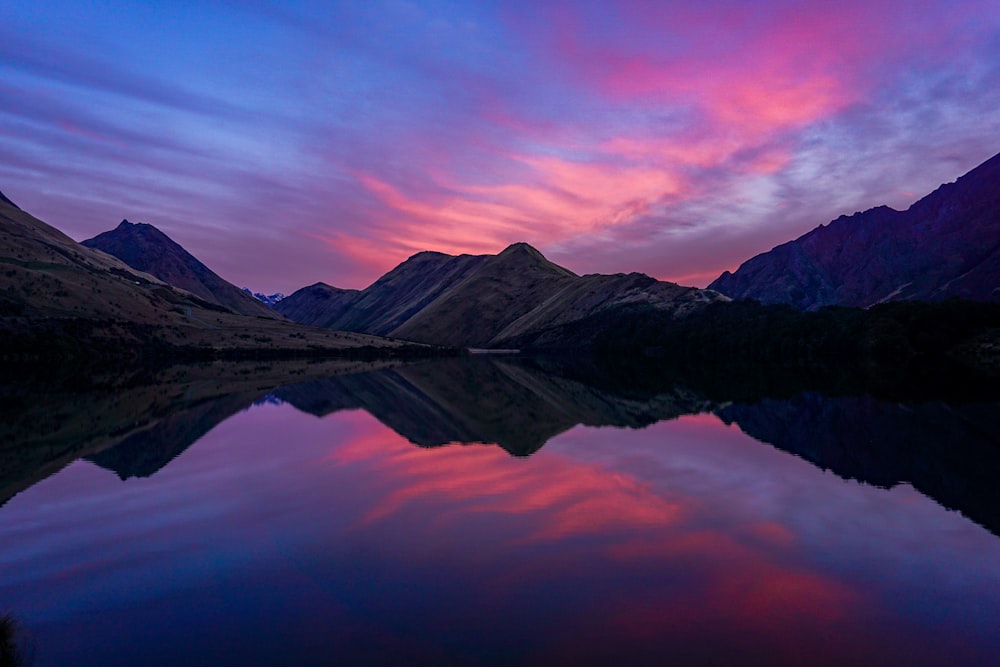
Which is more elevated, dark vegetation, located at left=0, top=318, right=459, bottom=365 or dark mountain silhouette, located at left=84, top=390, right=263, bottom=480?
dark vegetation, located at left=0, top=318, right=459, bottom=365

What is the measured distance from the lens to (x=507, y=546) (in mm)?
19609

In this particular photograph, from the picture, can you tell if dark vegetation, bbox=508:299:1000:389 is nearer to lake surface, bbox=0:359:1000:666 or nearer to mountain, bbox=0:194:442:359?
lake surface, bbox=0:359:1000:666

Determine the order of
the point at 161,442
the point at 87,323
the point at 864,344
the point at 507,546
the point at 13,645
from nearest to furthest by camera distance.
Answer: the point at 13,645
the point at 507,546
the point at 161,442
the point at 864,344
the point at 87,323

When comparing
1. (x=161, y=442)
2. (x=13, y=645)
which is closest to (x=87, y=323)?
(x=161, y=442)

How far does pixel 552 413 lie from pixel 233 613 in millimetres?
43508

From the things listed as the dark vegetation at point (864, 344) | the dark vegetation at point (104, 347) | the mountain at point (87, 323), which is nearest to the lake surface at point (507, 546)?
the dark vegetation at point (864, 344)

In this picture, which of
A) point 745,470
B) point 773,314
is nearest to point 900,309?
point 773,314

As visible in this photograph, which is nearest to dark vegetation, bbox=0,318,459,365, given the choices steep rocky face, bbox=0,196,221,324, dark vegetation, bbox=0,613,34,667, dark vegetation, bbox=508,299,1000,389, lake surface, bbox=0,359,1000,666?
steep rocky face, bbox=0,196,221,324

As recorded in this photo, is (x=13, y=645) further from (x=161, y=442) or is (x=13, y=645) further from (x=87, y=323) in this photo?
(x=87, y=323)

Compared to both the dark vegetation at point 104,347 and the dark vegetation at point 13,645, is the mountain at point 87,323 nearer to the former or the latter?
the dark vegetation at point 104,347

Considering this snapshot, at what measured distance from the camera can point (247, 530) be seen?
2206 cm

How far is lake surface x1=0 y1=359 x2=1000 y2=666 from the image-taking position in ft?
44.5

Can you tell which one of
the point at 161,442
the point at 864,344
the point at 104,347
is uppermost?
the point at 104,347

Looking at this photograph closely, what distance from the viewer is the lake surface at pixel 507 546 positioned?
1356cm
